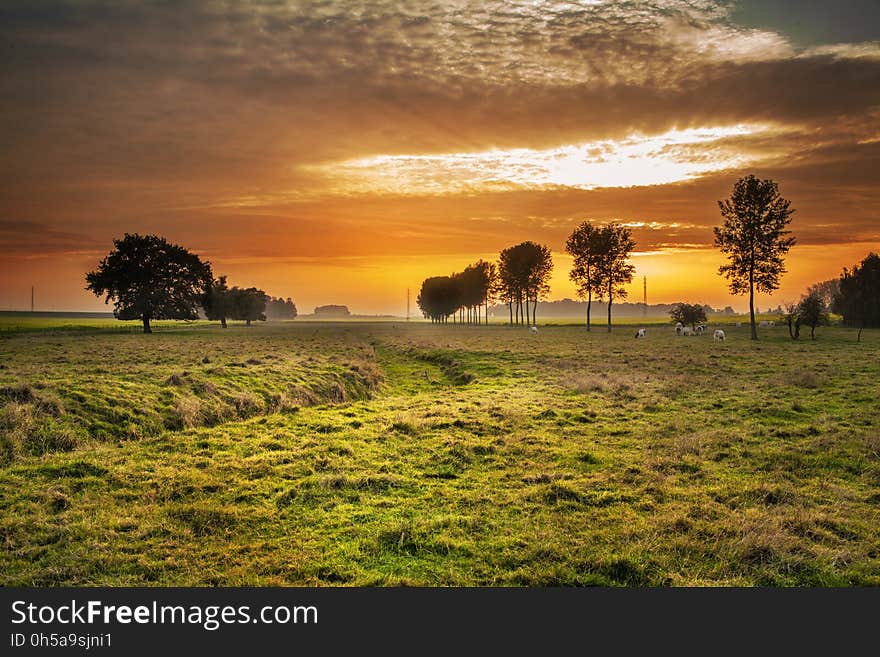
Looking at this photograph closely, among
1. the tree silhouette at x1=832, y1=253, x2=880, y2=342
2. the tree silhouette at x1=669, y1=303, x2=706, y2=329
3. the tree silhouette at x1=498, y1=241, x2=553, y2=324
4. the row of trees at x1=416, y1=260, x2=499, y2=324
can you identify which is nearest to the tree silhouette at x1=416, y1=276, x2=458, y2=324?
the row of trees at x1=416, y1=260, x2=499, y2=324

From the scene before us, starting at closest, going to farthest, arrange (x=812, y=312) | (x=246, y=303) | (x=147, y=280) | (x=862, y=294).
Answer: (x=812, y=312) < (x=147, y=280) < (x=862, y=294) < (x=246, y=303)

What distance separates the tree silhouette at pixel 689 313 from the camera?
252ft

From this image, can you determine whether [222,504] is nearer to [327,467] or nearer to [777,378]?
[327,467]

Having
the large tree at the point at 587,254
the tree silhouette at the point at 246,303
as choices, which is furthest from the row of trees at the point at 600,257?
the tree silhouette at the point at 246,303

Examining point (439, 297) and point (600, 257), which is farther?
point (439, 297)

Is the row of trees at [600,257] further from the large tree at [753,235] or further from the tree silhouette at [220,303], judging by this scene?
the tree silhouette at [220,303]

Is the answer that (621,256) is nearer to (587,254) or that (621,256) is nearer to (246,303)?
(587,254)

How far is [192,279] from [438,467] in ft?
265

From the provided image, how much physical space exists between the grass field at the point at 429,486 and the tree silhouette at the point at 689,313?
61431mm

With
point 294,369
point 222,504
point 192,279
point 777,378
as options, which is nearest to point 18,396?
point 222,504

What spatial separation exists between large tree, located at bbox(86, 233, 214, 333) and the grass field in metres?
63.1

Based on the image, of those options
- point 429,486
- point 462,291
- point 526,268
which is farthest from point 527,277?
point 429,486

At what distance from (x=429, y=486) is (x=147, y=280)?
261 feet

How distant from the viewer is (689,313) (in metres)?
77.1
